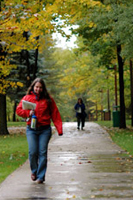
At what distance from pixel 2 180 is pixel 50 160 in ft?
10.1

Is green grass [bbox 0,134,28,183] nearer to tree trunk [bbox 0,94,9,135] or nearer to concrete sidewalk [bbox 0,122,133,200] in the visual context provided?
concrete sidewalk [bbox 0,122,133,200]

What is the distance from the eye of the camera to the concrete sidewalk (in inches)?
275

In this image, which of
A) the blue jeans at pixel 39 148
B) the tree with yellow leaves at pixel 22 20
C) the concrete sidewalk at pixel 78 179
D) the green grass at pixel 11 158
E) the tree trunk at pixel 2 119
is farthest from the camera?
the tree trunk at pixel 2 119

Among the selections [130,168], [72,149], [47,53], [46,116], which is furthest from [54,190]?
[47,53]

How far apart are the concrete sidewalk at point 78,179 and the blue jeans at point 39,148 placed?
0.25 m

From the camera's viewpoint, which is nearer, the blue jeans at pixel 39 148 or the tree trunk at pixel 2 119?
the blue jeans at pixel 39 148

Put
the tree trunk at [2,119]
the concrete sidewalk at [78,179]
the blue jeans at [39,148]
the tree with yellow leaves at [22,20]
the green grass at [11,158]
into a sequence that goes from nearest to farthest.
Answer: the concrete sidewalk at [78,179] → the blue jeans at [39,148] → the green grass at [11,158] → the tree with yellow leaves at [22,20] → the tree trunk at [2,119]

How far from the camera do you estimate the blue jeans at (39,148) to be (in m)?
8.09

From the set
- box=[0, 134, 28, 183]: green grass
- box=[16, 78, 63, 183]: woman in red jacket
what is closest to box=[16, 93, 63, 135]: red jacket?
box=[16, 78, 63, 183]: woman in red jacket

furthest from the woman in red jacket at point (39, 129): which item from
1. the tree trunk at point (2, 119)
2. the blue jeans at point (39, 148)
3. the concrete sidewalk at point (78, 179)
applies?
the tree trunk at point (2, 119)

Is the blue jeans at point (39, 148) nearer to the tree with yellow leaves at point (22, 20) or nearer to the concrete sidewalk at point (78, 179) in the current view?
the concrete sidewalk at point (78, 179)

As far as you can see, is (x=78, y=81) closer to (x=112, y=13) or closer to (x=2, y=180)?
(x=112, y=13)

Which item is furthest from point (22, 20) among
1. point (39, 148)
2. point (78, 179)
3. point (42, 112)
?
point (78, 179)

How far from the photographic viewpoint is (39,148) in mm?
8156
